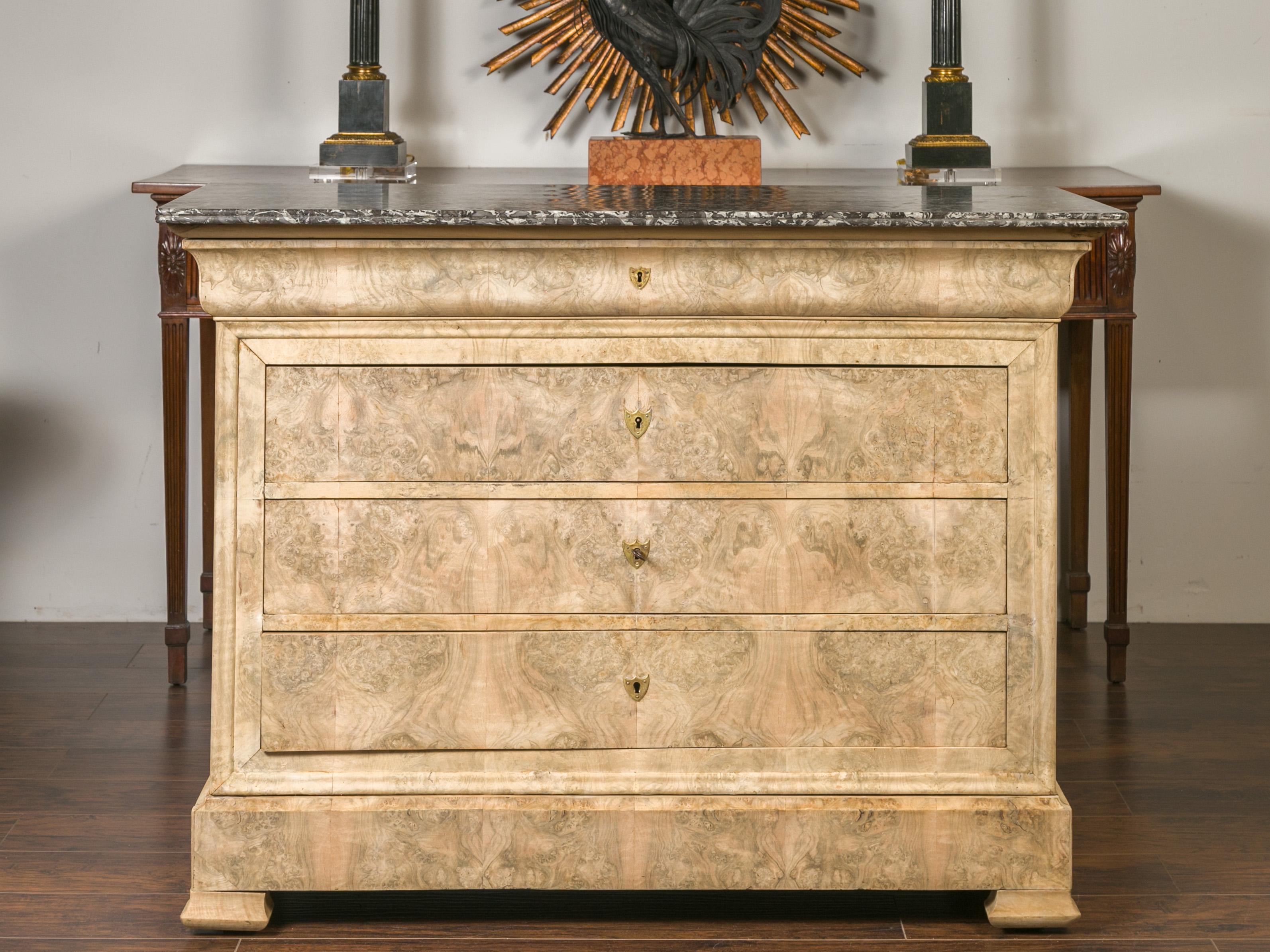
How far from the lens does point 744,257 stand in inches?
70.6

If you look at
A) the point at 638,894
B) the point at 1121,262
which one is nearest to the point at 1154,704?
the point at 1121,262

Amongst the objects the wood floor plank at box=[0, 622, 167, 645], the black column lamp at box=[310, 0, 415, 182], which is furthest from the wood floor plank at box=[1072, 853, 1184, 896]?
the wood floor plank at box=[0, 622, 167, 645]

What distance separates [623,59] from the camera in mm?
2926

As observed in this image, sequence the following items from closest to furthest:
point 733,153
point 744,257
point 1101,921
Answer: point 744,257
point 1101,921
point 733,153

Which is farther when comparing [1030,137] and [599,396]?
[1030,137]

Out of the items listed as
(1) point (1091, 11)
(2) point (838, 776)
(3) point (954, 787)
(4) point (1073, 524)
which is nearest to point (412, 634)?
(2) point (838, 776)

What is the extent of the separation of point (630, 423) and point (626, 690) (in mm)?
352

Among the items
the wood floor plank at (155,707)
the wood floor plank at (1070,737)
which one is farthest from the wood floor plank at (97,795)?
the wood floor plank at (1070,737)

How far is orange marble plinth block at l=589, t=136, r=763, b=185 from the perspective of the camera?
7.62 ft

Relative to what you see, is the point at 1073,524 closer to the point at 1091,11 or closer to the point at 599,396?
the point at 1091,11

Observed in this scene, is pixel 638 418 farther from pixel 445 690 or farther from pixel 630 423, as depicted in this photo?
pixel 445 690

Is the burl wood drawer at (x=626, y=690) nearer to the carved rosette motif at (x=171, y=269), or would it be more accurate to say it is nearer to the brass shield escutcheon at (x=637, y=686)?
the brass shield escutcheon at (x=637, y=686)

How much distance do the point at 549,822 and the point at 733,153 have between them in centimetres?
111

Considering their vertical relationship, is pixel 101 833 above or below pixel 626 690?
below
